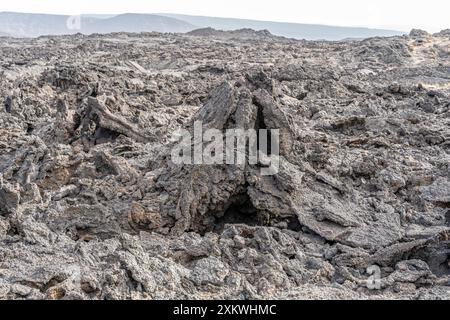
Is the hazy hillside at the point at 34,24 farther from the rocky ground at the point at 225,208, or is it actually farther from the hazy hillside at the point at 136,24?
the rocky ground at the point at 225,208

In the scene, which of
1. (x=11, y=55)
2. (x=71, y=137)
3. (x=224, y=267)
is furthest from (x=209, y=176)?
(x=11, y=55)

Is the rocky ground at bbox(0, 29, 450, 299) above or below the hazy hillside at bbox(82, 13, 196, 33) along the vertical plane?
below

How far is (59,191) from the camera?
23.7ft

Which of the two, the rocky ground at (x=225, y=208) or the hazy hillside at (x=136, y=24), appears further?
the hazy hillside at (x=136, y=24)

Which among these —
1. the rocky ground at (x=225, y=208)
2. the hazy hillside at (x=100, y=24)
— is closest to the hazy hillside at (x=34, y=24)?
the hazy hillside at (x=100, y=24)

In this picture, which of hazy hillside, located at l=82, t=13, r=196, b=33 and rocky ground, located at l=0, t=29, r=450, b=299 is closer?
rocky ground, located at l=0, t=29, r=450, b=299

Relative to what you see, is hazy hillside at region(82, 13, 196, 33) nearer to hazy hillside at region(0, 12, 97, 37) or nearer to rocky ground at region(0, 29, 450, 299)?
hazy hillside at region(0, 12, 97, 37)

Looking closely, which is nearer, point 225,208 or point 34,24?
point 225,208

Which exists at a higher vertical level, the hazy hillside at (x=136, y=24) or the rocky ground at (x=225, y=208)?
the hazy hillside at (x=136, y=24)

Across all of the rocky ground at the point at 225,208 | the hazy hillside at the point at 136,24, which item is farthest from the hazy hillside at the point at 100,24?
the rocky ground at the point at 225,208

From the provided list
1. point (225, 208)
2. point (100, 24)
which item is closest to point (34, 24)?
point (100, 24)

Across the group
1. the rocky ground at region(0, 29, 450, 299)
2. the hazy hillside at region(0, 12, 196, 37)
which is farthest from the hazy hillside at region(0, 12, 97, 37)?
the rocky ground at region(0, 29, 450, 299)

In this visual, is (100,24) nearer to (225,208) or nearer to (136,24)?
(136,24)
